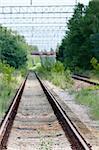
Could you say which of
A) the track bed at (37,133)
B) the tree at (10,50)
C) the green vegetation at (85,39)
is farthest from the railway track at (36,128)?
the tree at (10,50)

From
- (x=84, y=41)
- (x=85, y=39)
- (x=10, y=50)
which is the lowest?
(x=10, y=50)

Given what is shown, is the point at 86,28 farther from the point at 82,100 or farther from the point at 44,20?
the point at 82,100

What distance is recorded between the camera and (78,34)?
262ft

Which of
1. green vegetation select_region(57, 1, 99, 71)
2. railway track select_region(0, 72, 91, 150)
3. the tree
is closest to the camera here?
railway track select_region(0, 72, 91, 150)

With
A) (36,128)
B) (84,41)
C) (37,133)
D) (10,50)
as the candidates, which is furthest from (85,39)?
(37,133)

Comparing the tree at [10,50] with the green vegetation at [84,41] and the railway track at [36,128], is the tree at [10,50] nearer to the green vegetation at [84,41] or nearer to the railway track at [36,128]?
the green vegetation at [84,41]

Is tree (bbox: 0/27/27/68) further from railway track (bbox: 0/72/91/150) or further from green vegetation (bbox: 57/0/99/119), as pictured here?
railway track (bbox: 0/72/91/150)

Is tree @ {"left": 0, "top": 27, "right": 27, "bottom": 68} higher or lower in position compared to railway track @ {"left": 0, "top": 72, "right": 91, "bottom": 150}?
lower

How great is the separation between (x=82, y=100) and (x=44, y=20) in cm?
5013

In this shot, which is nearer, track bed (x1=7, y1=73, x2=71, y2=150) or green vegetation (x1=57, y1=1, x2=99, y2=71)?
track bed (x1=7, y1=73, x2=71, y2=150)

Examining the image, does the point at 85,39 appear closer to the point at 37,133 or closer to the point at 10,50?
the point at 10,50

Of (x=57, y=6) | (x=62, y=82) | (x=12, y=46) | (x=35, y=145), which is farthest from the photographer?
(x=12, y=46)

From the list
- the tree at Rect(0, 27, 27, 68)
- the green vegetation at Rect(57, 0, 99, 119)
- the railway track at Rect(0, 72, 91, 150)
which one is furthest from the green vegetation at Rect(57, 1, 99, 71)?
the railway track at Rect(0, 72, 91, 150)

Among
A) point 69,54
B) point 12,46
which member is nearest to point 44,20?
point 69,54
